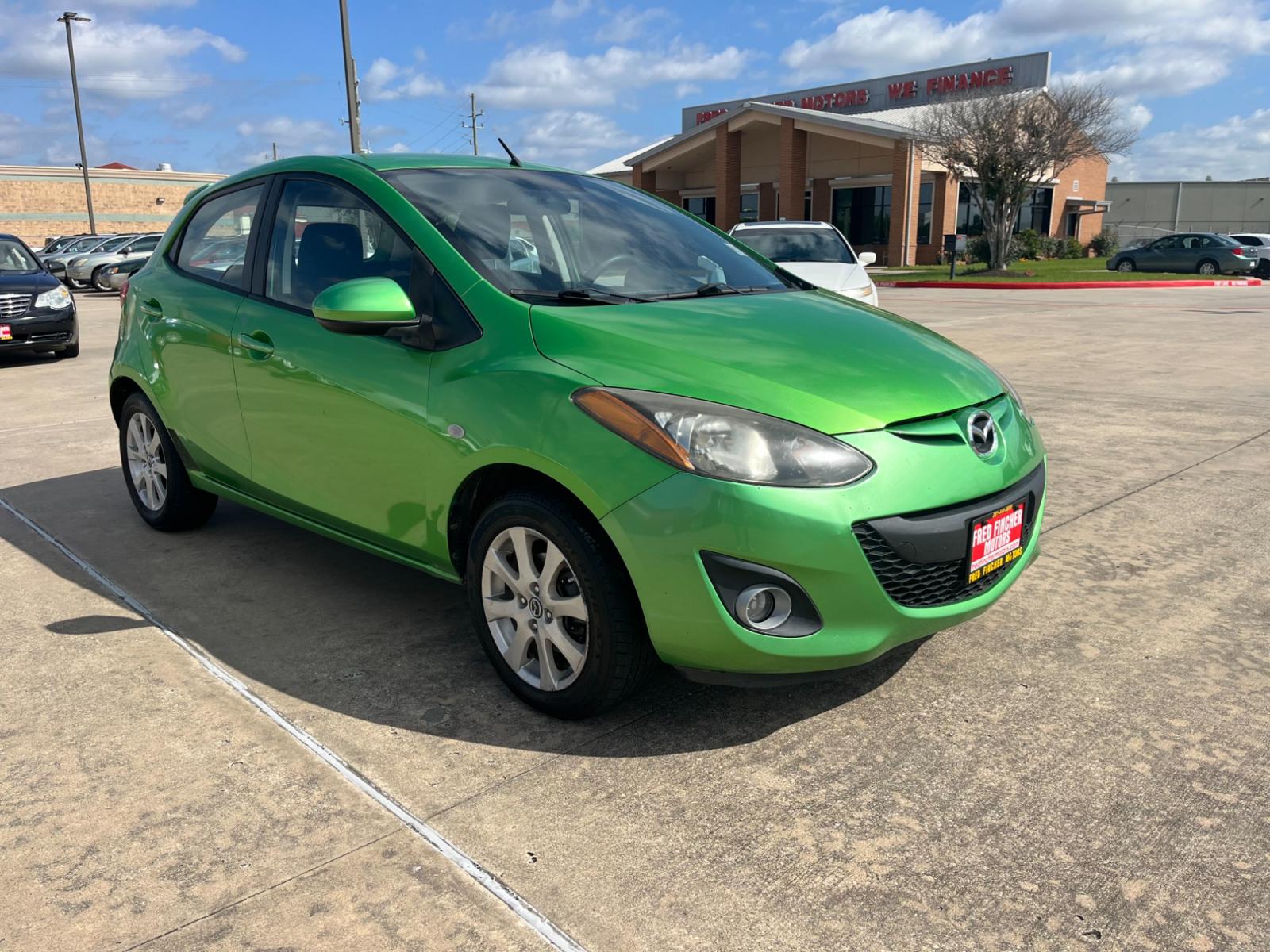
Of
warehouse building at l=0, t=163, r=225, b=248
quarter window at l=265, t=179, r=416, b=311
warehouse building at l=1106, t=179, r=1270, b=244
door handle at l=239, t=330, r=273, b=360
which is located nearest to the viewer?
quarter window at l=265, t=179, r=416, b=311

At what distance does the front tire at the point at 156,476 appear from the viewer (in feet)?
15.8

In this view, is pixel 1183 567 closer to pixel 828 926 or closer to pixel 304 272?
pixel 828 926

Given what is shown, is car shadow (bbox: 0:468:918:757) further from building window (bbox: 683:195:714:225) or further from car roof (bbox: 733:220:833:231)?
building window (bbox: 683:195:714:225)

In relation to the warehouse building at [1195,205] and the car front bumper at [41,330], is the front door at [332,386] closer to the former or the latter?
the car front bumper at [41,330]

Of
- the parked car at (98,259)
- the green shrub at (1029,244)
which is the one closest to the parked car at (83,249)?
the parked car at (98,259)

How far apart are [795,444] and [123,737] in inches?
84.1

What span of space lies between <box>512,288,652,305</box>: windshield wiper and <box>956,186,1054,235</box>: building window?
133 feet

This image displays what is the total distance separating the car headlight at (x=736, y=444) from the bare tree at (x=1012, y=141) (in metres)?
32.1

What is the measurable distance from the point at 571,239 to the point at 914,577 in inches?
70.0

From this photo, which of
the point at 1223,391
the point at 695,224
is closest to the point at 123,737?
the point at 695,224

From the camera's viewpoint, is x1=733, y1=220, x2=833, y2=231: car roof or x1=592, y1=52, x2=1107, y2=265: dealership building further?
x1=592, y1=52, x2=1107, y2=265: dealership building

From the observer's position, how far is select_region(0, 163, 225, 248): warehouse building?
60.3m

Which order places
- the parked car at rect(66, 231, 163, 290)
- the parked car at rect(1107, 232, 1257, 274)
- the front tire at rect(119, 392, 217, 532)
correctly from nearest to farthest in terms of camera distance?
the front tire at rect(119, 392, 217, 532) < the parked car at rect(66, 231, 163, 290) < the parked car at rect(1107, 232, 1257, 274)

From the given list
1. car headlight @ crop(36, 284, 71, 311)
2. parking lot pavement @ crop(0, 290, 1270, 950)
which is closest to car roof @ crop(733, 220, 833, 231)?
car headlight @ crop(36, 284, 71, 311)
